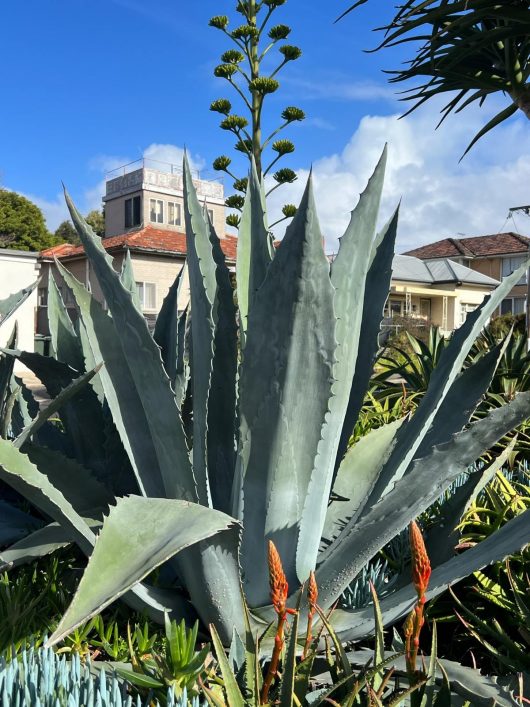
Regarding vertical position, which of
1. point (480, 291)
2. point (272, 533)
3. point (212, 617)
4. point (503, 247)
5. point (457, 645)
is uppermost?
point (503, 247)

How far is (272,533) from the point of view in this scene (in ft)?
5.06

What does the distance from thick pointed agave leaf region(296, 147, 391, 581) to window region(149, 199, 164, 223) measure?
3331 cm

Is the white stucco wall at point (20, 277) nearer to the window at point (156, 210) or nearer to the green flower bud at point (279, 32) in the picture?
the window at point (156, 210)

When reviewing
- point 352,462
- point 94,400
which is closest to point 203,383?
point 94,400

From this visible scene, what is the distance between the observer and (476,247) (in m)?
42.5

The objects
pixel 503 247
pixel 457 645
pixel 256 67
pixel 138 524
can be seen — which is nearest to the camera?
pixel 138 524

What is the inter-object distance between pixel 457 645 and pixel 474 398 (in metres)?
0.64

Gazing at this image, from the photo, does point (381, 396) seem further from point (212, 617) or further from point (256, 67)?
point (256, 67)

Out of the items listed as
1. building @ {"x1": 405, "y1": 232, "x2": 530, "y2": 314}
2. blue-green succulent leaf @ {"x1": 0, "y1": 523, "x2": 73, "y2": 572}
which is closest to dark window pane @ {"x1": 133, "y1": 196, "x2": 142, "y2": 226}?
building @ {"x1": 405, "y1": 232, "x2": 530, "y2": 314}

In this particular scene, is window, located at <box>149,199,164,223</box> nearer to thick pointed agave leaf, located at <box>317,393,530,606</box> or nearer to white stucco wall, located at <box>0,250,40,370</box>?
white stucco wall, located at <box>0,250,40,370</box>

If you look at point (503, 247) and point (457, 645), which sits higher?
point (503, 247)

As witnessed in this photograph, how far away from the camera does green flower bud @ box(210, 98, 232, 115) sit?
11.9m

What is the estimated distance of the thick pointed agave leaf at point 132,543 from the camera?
1.03 m

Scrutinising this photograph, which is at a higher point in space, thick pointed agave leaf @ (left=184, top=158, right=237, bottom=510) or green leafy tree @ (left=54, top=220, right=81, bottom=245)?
green leafy tree @ (left=54, top=220, right=81, bottom=245)
